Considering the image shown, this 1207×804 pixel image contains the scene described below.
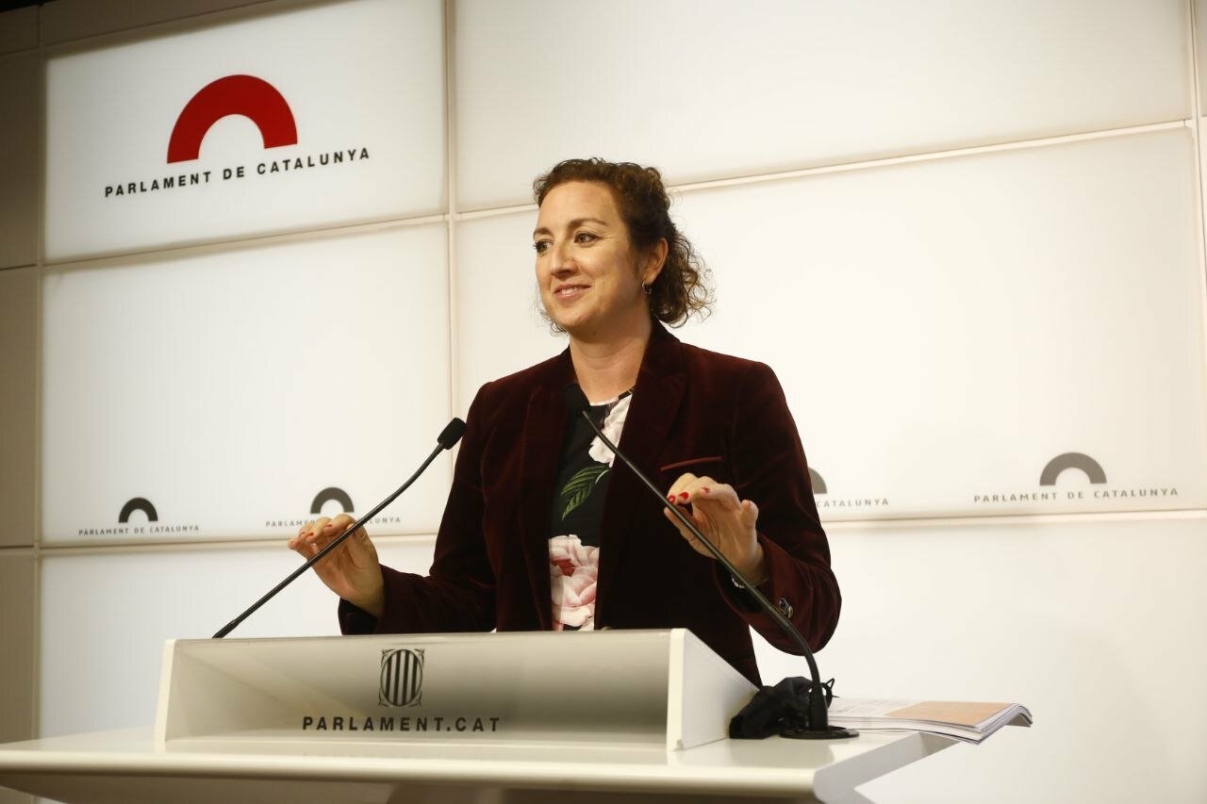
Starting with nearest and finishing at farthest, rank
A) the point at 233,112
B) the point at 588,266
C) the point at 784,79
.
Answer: the point at 588,266, the point at 784,79, the point at 233,112

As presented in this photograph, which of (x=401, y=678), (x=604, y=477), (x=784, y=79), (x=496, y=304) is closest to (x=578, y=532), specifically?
(x=604, y=477)

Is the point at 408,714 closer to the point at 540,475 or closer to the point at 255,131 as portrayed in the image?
the point at 540,475

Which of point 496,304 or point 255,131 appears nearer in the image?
point 496,304

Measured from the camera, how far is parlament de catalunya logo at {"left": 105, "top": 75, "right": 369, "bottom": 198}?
3.69 metres

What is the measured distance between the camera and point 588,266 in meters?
2.02

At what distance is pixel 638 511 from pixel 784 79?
5.60ft

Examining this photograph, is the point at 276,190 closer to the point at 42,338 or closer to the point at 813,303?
the point at 42,338

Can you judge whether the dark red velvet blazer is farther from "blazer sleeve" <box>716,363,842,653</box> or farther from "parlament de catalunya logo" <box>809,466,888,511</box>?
"parlament de catalunya logo" <box>809,466,888,511</box>

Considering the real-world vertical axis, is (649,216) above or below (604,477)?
above

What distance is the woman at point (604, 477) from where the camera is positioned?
5.87ft

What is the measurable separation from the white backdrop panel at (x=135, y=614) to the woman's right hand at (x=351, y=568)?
178 centimetres

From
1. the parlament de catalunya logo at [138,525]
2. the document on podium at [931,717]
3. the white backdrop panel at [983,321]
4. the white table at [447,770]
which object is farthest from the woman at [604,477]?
the parlament de catalunya logo at [138,525]

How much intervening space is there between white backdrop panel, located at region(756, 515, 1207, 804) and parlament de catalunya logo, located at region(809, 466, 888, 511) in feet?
0.19

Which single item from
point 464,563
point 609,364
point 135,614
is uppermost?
point 609,364
